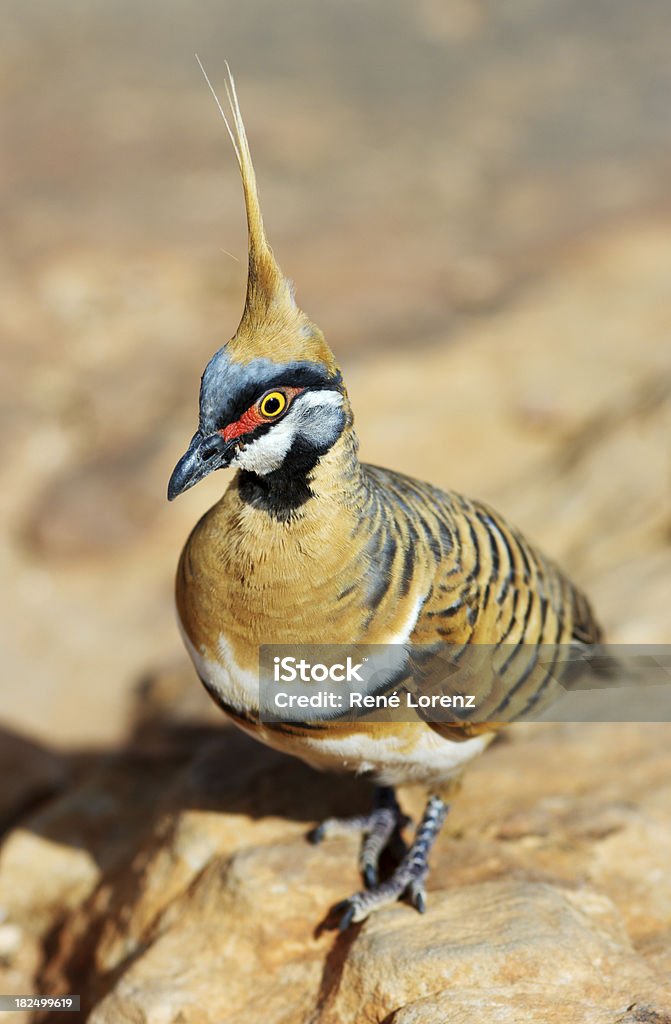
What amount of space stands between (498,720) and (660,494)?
3.41m

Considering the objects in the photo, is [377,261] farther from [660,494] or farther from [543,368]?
[660,494]

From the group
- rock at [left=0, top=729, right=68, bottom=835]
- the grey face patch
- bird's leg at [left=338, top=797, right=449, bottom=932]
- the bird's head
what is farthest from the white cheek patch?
rock at [left=0, top=729, right=68, bottom=835]

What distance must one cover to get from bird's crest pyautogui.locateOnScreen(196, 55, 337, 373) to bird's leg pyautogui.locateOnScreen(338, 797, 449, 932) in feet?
6.74

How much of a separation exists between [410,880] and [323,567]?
139 cm

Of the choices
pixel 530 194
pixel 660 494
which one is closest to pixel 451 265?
pixel 530 194

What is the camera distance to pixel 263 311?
3.39 meters

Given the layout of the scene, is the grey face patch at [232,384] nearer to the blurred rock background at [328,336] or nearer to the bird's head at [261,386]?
the bird's head at [261,386]

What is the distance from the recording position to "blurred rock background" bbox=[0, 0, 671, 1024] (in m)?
4.69

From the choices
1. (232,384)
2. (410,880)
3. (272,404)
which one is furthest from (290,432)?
(410,880)

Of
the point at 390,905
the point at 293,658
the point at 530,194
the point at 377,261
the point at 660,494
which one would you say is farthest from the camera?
the point at 530,194

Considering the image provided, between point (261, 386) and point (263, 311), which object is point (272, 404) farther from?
point (263, 311)

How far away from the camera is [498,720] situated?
4145 millimetres

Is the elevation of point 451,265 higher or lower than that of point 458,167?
lower

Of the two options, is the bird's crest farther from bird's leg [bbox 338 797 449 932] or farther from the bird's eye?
bird's leg [bbox 338 797 449 932]
